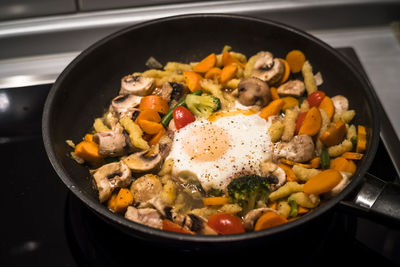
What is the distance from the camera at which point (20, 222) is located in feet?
5.52

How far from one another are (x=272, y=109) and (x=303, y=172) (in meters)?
0.42

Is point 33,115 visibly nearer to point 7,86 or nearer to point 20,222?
point 7,86

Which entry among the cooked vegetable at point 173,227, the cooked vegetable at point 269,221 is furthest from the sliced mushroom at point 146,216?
the cooked vegetable at point 269,221

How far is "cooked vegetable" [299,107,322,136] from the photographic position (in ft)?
5.93

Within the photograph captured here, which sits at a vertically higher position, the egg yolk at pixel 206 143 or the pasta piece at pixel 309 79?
the pasta piece at pixel 309 79

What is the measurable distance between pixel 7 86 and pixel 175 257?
1.44m

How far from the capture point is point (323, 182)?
5.12 feet

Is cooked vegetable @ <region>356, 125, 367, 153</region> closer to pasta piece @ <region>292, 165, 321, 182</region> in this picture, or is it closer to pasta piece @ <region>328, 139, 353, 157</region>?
pasta piece @ <region>328, 139, 353, 157</region>

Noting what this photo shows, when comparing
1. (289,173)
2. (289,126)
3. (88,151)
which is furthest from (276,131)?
(88,151)

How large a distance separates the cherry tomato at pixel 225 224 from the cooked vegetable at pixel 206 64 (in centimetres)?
90

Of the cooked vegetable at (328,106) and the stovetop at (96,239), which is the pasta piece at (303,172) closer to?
the stovetop at (96,239)

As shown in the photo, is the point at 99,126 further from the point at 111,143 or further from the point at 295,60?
the point at 295,60

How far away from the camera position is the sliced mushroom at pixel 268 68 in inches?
80.1

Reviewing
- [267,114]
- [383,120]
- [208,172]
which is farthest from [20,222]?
[383,120]
